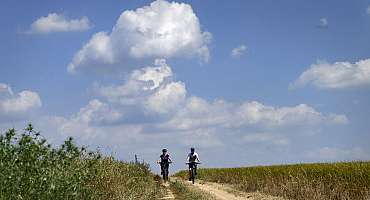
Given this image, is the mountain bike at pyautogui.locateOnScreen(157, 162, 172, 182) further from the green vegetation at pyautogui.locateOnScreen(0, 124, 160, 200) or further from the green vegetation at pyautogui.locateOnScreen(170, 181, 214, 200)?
the green vegetation at pyautogui.locateOnScreen(0, 124, 160, 200)

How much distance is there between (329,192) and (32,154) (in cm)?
1609

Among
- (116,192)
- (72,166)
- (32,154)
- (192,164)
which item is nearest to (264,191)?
(192,164)

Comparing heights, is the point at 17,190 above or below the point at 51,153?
below

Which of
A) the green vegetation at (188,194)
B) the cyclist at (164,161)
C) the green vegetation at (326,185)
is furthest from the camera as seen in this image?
the cyclist at (164,161)

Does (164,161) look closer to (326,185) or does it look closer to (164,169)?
(164,169)

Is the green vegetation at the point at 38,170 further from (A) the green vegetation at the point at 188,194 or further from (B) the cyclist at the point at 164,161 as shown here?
(B) the cyclist at the point at 164,161

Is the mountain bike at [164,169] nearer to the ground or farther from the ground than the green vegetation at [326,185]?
farther from the ground

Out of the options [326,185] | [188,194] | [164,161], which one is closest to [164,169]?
[164,161]

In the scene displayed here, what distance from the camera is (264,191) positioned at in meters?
28.2

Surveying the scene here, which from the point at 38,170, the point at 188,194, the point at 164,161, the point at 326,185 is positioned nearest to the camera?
the point at 38,170

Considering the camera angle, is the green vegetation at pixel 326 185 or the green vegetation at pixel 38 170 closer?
the green vegetation at pixel 38 170

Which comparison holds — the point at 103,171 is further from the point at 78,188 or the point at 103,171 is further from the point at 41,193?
the point at 41,193

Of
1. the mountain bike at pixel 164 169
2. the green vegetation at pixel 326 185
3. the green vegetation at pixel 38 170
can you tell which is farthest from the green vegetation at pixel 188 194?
the green vegetation at pixel 38 170

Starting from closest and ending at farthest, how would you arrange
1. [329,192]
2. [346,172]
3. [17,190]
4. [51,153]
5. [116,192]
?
Result: [17,190], [51,153], [116,192], [329,192], [346,172]
